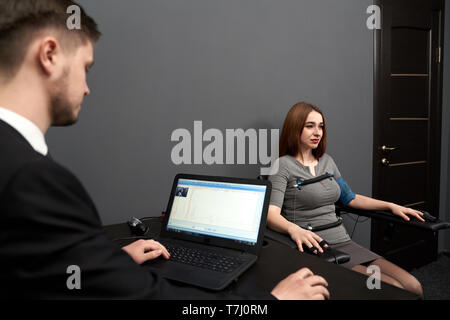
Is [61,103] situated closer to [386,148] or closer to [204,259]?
[204,259]

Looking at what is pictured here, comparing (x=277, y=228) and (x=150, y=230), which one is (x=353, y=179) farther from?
(x=150, y=230)

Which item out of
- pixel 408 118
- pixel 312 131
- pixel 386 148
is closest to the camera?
pixel 312 131

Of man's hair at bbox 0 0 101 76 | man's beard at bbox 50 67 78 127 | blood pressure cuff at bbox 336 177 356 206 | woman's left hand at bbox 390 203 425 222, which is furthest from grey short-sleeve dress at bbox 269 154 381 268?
man's hair at bbox 0 0 101 76

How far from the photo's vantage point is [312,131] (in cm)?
196

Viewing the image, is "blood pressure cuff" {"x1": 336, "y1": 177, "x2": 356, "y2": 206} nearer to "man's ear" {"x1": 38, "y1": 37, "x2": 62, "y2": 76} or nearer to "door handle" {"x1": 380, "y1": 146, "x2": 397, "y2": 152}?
"door handle" {"x1": 380, "y1": 146, "x2": 397, "y2": 152}

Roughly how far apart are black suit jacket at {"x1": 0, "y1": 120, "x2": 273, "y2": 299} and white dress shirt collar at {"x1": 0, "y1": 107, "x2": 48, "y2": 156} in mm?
38

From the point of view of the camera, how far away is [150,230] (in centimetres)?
151

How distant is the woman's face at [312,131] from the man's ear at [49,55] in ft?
4.84

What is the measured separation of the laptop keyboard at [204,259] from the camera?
1.05 meters

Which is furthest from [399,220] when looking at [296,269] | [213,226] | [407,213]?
[213,226]

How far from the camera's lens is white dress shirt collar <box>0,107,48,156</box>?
2.28 feet

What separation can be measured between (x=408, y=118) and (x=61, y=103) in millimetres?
2875
